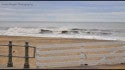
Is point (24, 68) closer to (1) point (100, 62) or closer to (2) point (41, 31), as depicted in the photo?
(1) point (100, 62)

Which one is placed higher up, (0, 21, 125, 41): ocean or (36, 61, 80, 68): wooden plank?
(0, 21, 125, 41): ocean

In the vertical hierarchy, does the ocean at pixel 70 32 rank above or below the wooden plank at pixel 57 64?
above

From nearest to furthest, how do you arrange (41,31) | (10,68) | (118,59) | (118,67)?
(10,68) < (118,67) < (118,59) < (41,31)

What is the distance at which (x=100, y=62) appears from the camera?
50.2 ft

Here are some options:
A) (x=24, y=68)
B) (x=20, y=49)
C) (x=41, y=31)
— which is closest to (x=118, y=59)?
(x=24, y=68)

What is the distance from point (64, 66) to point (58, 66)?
0.23m

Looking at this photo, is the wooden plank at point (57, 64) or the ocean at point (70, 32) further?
the ocean at point (70, 32)

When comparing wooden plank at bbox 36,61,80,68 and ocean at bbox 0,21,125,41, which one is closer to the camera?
wooden plank at bbox 36,61,80,68

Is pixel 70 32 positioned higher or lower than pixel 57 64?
higher

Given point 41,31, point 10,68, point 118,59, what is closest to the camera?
point 10,68

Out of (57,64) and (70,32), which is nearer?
(57,64)

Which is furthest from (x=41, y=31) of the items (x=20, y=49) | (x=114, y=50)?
(x=114, y=50)

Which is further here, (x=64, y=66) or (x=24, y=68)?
(x=64, y=66)

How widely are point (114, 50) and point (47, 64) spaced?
285cm
